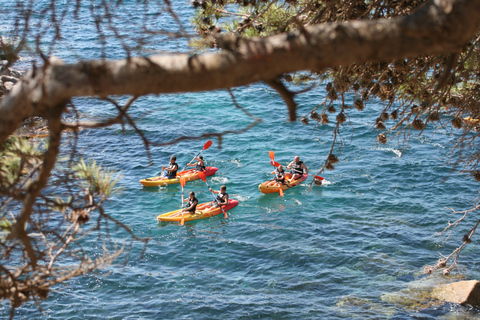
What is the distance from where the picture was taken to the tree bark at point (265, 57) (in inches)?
75.8

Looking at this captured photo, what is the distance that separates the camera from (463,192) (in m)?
12.3

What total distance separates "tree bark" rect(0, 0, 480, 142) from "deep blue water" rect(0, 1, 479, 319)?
3435 millimetres

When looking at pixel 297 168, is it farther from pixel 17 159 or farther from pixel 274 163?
pixel 17 159

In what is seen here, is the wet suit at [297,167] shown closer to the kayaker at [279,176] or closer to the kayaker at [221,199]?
the kayaker at [279,176]

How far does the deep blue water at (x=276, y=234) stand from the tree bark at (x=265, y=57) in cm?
343

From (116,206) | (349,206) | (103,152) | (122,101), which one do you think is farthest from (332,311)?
(122,101)

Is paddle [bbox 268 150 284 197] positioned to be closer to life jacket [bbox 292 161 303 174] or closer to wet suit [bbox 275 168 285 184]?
wet suit [bbox 275 168 285 184]

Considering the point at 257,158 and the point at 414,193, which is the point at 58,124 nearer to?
the point at 414,193

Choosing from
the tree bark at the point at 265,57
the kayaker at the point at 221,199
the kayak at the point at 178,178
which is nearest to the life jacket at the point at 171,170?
the kayak at the point at 178,178

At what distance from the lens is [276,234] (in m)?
11.1

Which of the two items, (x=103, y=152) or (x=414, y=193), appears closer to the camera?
(x=414, y=193)

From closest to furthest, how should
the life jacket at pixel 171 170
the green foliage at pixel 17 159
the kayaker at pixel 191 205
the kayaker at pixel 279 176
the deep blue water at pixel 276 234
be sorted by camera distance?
the green foliage at pixel 17 159, the deep blue water at pixel 276 234, the kayaker at pixel 191 205, the kayaker at pixel 279 176, the life jacket at pixel 171 170

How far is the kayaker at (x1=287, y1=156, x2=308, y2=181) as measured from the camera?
13.4 meters

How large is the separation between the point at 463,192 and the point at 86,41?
16.9 meters
